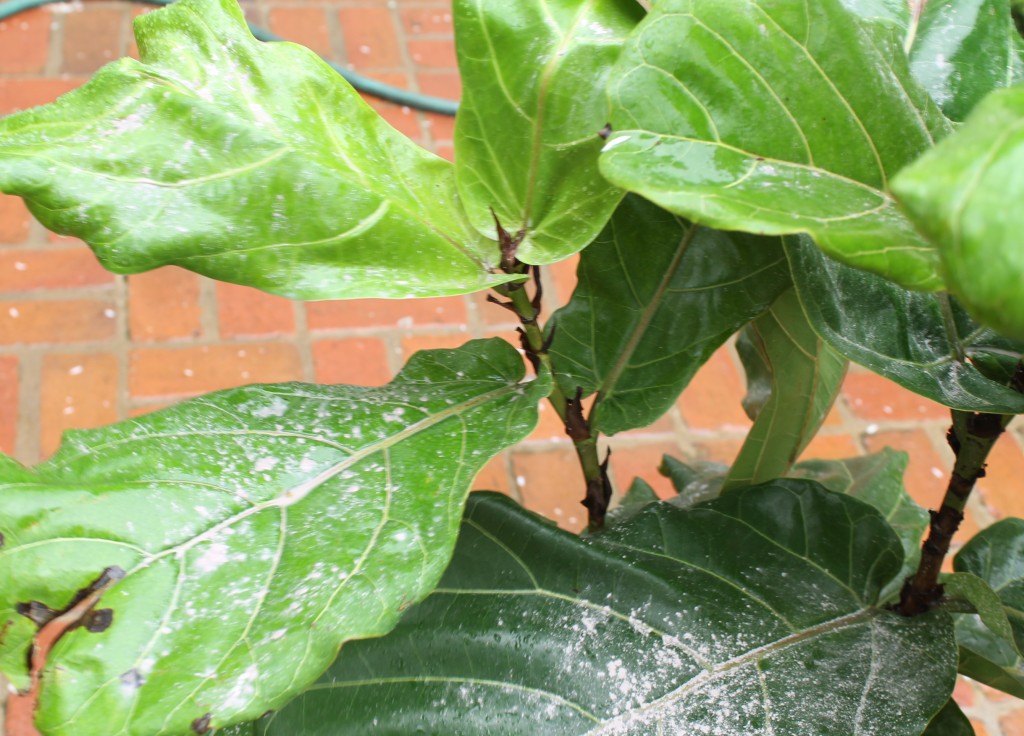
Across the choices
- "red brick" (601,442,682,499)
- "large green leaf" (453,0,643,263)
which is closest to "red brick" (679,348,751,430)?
"red brick" (601,442,682,499)

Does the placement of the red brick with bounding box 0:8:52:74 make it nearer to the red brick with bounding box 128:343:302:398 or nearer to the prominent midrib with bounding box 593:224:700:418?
the red brick with bounding box 128:343:302:398

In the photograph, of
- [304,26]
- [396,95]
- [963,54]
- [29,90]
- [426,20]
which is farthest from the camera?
[426,20]

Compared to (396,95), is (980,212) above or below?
above

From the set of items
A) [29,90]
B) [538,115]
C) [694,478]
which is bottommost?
[29,90]

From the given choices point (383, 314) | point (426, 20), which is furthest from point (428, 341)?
point (426, 20)

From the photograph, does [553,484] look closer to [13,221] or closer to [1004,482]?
[1004,482]

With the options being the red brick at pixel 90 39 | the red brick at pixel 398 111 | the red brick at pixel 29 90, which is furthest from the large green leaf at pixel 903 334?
the red brick at pixel 90 39
